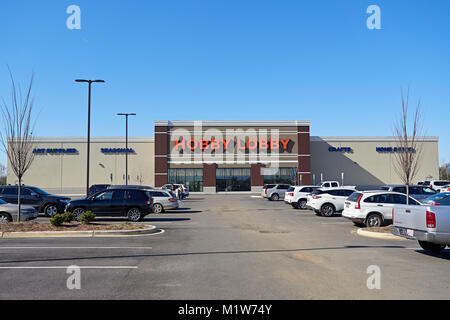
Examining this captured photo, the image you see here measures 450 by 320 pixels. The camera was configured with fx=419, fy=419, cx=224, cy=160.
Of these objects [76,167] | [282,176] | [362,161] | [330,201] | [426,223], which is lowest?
[330,201]

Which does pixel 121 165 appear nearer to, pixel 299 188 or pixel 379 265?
pixel 299 188

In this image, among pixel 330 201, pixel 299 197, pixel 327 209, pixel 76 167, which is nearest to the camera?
pixel 330 201

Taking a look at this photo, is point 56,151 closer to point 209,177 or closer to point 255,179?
point 209,177

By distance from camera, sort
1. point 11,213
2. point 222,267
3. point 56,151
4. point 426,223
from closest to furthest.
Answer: point 222,267
point 426,223
point 11,213
point 56,151

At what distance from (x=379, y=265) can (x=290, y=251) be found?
2.66 meters

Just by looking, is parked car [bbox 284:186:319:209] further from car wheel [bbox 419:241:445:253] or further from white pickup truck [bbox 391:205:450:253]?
white pickup truck [bbox 391:205:450:253]

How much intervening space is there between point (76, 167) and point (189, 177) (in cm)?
1655

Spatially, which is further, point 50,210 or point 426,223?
point 50,210

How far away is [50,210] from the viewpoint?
23.0 m

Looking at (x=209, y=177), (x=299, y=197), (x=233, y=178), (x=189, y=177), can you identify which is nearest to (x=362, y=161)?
(x=233, y=178)

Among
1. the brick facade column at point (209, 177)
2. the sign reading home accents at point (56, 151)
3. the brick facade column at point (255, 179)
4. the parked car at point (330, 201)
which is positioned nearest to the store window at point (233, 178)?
the brick facade column at point (255, 179)

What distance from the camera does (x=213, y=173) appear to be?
61750 millimetres

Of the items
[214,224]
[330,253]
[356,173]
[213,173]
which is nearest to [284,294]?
[330,253]

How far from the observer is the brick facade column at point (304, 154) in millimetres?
61750
